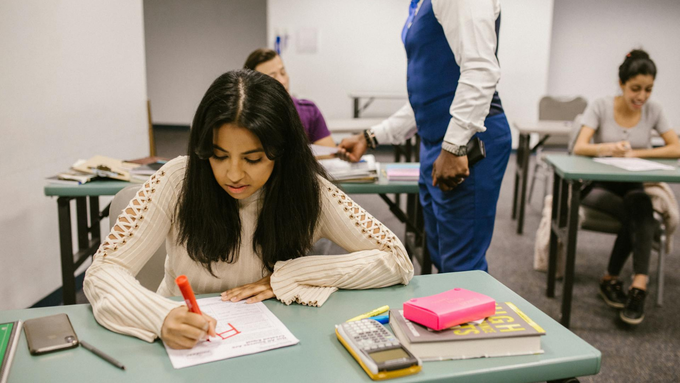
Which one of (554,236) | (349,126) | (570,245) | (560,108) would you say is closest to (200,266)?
(570,245)

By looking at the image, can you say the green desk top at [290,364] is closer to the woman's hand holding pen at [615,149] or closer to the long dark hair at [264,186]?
the long dark hair at [264,186]

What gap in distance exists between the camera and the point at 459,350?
2.69ft

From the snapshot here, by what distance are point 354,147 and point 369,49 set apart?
5331 millimetres

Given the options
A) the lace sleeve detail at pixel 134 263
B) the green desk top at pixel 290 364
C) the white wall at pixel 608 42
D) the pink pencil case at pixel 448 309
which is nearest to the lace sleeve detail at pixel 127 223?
the lace sleeve detail at pixel 134 263

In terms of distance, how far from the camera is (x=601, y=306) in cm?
262

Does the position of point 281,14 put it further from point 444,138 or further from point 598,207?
point 444,138

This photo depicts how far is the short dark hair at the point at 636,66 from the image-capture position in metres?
2.58

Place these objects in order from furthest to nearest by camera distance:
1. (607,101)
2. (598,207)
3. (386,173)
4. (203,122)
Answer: (607,101), (598,207), (386,173), (203,122)

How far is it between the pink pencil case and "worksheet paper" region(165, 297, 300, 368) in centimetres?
20

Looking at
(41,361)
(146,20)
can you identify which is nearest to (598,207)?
(41,361)

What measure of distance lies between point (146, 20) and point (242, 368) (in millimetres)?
8926

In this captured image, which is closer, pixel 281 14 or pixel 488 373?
pixel 488 373

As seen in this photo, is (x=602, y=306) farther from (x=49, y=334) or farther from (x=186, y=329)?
(x=49, y=334)

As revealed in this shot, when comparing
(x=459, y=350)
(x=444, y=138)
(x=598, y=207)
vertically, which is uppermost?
(x=444, y=138)
